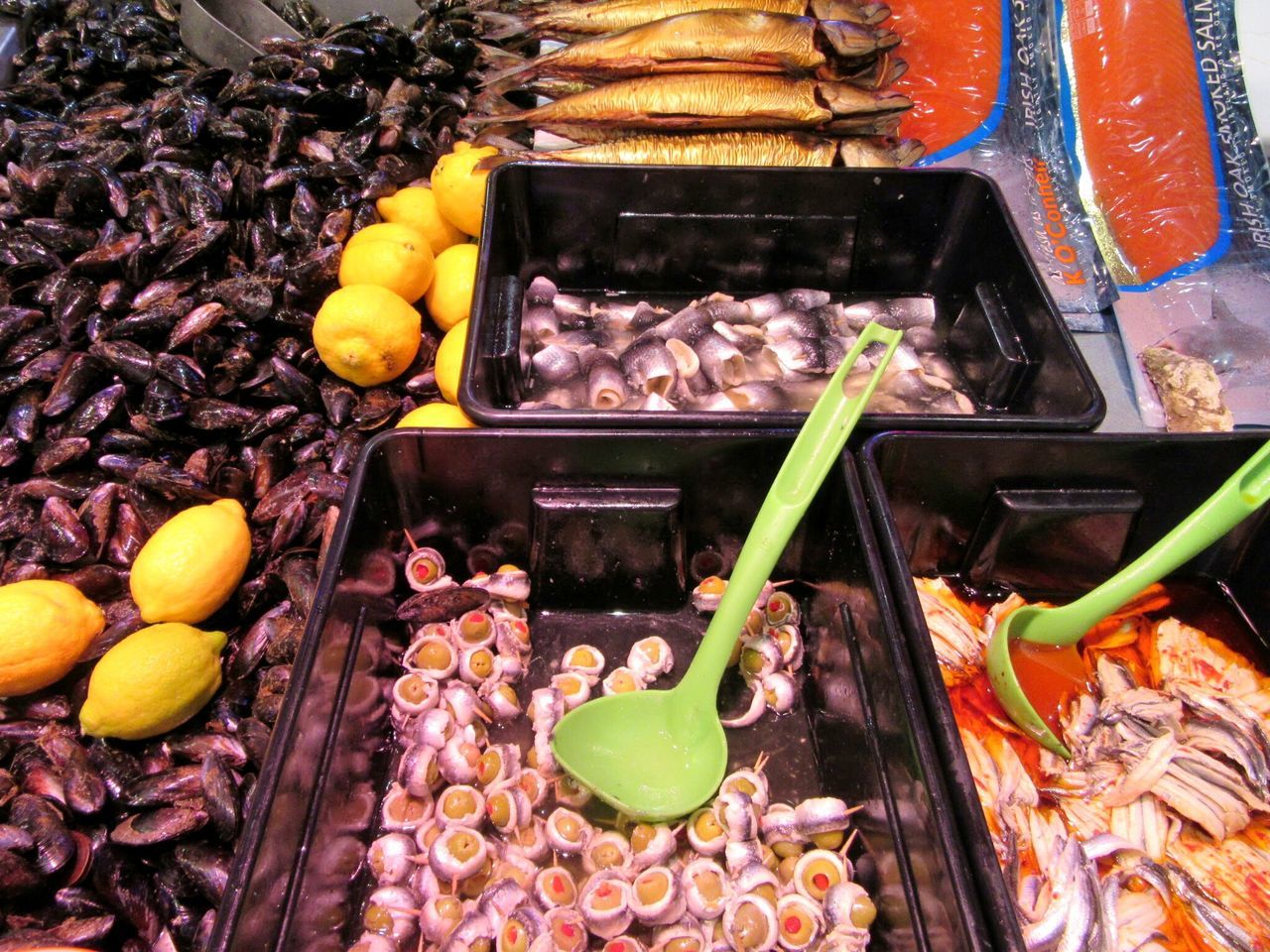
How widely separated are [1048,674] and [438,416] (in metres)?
1.24

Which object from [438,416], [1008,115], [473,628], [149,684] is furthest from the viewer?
[1008,115]

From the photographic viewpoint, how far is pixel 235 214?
208 cm

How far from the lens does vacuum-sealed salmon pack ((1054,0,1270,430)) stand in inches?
74.6

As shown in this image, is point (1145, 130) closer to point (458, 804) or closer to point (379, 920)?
point (458, 804)

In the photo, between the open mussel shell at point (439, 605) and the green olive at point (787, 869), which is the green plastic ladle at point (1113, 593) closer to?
the green olive at point (787, 869)

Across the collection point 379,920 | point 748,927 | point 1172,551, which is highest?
point 1172,551

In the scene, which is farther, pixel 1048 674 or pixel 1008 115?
pixel 1008 115

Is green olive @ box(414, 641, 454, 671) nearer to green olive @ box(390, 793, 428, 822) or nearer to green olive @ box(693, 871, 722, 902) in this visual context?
green olive @ box(390, 793, 428, 822)

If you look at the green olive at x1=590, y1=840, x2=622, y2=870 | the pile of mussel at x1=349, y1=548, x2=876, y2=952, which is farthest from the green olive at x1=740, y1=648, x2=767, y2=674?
the green olive at x1=590, y1=840, x2=622, y2=870

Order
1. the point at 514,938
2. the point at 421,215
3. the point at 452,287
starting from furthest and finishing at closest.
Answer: the point at 421,215, the point at 452,287, the point at 514,938

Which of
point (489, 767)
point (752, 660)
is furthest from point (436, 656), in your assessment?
point (752, 660)

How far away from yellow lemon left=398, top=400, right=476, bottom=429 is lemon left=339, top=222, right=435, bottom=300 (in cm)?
41

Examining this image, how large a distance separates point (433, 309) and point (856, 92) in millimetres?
1277

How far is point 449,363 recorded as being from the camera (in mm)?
1749
